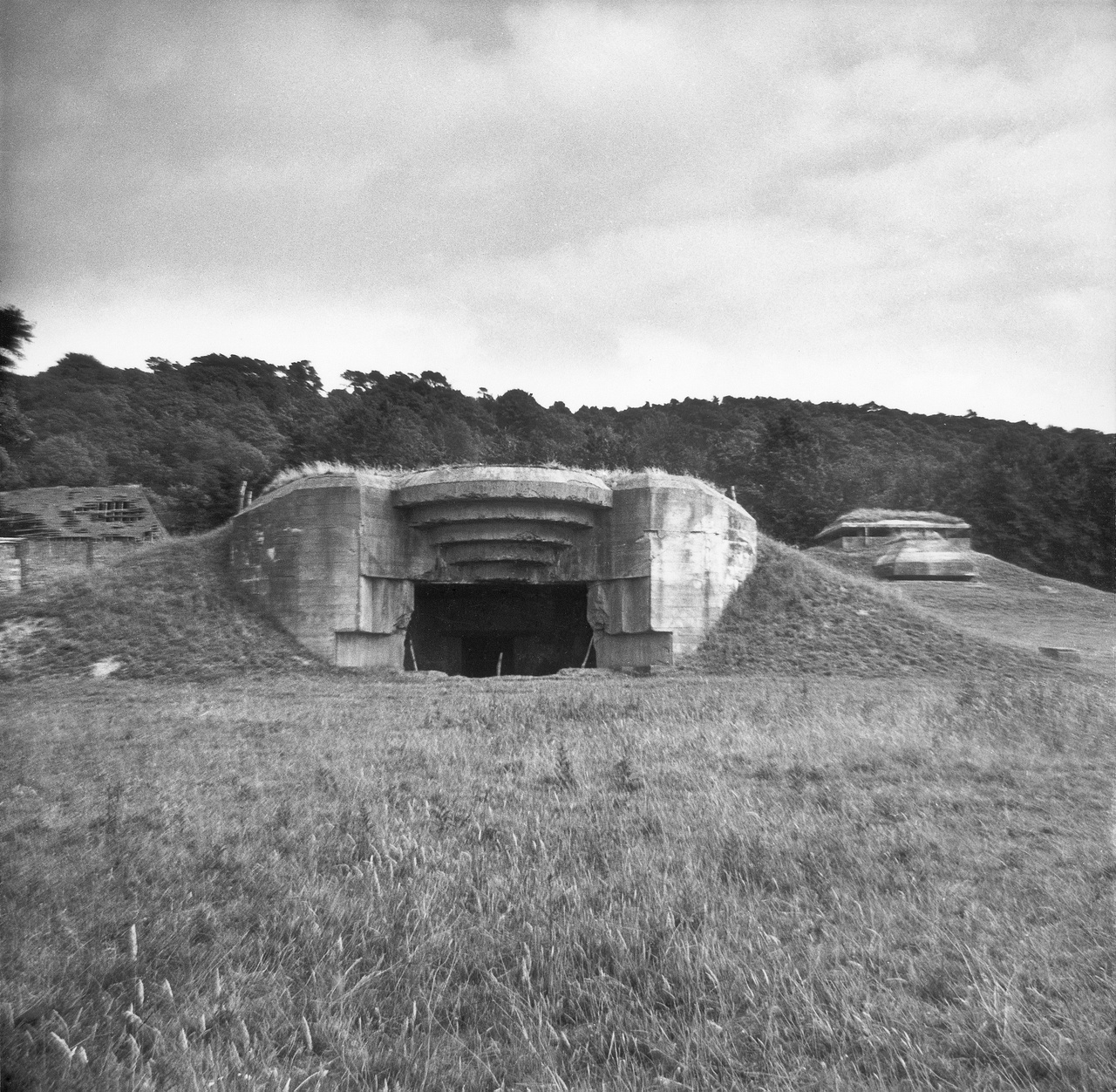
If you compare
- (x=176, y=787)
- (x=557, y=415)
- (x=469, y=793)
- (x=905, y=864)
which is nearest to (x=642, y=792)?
(x=469, y=793)

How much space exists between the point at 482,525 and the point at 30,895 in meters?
13.8

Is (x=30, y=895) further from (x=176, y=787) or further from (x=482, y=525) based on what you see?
(x=482, y=525)

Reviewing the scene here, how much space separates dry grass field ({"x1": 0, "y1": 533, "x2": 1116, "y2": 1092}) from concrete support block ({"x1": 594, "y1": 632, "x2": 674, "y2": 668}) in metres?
8.04

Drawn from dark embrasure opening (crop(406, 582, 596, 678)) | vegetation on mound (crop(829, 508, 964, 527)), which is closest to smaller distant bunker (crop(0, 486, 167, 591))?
dark embrasure opening (crop(406, 582, 596, 678))

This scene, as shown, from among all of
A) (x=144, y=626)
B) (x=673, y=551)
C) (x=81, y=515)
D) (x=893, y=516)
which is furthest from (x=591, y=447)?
(x=144, y=626)

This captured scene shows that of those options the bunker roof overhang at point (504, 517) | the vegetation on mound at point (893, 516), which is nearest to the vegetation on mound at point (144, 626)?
the bunker roof overhang at point (504, 517)

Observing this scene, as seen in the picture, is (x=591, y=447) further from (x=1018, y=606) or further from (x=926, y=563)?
(x=1018, y=606)

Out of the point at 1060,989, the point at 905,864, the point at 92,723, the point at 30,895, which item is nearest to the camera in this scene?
the point at 1060,989

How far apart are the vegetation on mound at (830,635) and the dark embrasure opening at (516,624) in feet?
13.4

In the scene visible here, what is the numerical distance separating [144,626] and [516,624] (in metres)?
7.82

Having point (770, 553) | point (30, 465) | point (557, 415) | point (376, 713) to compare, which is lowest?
point (376, 713)

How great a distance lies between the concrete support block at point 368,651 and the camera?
17328 millimetres

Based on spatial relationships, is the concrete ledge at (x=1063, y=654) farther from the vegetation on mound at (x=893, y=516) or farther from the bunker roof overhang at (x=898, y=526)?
the vegetation on mound at (x=893, y=516)

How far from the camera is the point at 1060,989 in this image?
11.1 ft
